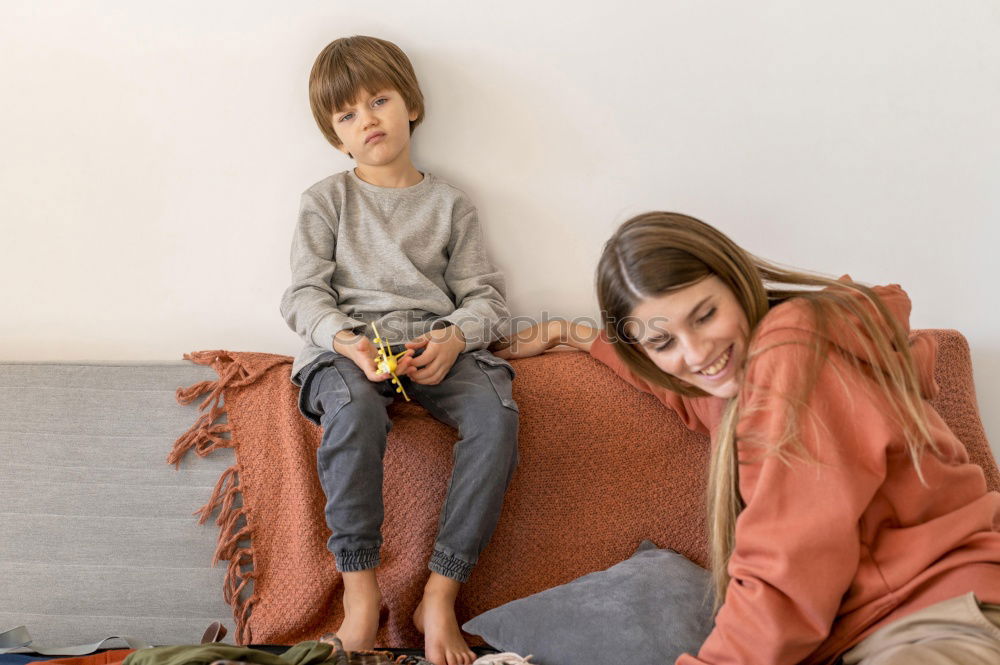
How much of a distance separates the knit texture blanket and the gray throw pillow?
12 centimetres

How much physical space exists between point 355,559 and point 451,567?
0.54 feet

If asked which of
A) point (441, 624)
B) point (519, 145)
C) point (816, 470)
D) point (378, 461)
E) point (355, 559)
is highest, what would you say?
point (519, 145)

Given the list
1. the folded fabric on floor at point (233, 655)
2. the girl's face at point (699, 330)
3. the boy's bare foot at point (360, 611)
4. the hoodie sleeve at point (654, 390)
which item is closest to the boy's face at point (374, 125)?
the hoodie sleeve at point (654, 390)

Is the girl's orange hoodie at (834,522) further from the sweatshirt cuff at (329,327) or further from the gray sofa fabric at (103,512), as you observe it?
the gray sofa fabric at (103,512)

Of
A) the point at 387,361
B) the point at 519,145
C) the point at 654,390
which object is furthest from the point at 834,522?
the point at 519,145

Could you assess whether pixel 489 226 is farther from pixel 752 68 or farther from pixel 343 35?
pixel 752 68

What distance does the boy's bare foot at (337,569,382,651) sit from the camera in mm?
1470

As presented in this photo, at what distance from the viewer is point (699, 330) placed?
1.23m

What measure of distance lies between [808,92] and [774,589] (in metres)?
1.06

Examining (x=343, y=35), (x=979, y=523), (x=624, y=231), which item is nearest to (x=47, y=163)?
(x=343, y=35)

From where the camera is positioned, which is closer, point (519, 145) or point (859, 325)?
point (859, 325)

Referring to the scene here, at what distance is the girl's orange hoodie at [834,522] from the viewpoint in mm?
1091

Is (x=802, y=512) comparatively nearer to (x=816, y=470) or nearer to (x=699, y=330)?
(x=816, y=470)

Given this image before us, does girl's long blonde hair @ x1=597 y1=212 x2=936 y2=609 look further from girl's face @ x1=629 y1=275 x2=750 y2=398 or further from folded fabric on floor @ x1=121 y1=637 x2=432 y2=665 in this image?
folded fabric on floor @ x1=121 y1=637 x2=432 y2=665
